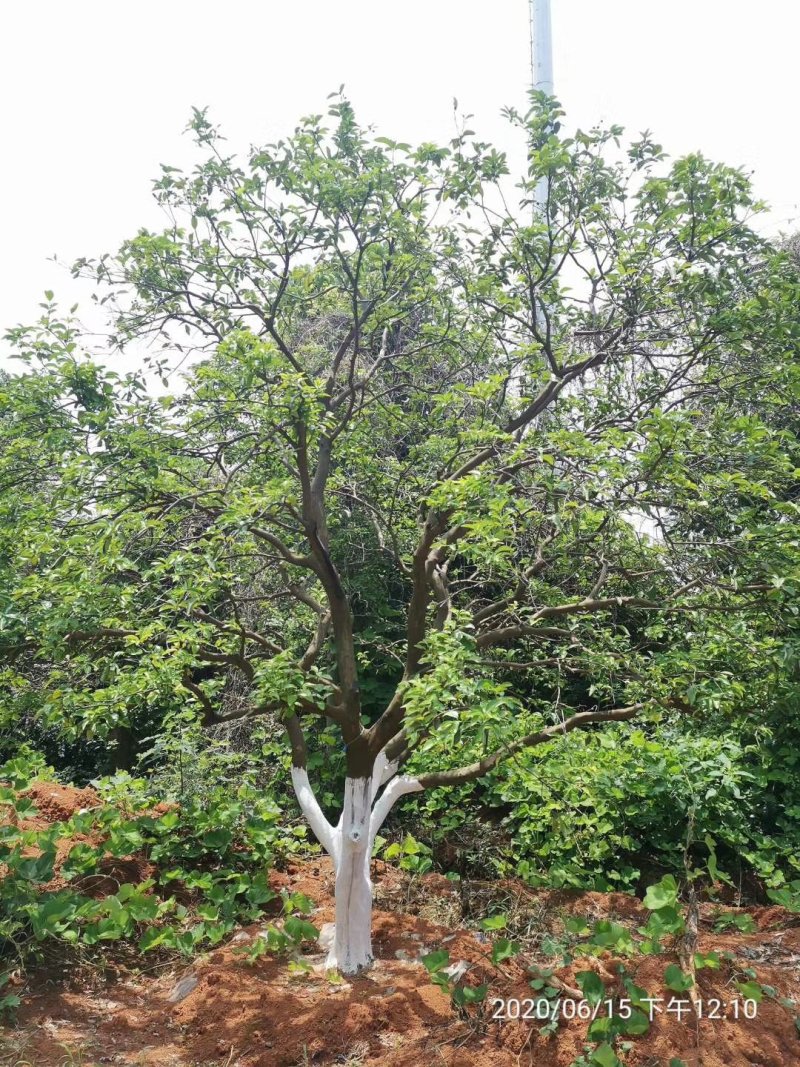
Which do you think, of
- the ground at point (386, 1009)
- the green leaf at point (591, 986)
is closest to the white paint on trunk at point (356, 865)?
the ground at point (386, 1009)

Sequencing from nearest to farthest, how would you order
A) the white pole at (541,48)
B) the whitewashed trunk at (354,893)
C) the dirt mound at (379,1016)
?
the dirt mound at (379,1016) < the whitewashed trunk at (354,893) < the white pole at (541,48)

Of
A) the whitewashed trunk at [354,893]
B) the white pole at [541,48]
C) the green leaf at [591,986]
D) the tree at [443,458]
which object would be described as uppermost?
the white pole at [541,48]

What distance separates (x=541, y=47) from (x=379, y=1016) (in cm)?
867

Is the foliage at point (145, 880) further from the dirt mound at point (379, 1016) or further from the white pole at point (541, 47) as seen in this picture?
the white pole at point (541, 47)

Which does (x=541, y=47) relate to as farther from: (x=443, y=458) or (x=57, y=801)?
A: (x=57, y=801)

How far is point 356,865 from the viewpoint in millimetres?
4250

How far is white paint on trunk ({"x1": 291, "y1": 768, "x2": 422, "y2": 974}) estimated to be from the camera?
4.18 meters

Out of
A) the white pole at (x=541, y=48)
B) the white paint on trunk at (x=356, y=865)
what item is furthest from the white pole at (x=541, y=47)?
the white paint on trunk at (x=356, y=865)

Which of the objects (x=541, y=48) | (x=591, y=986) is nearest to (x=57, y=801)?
(x=591, y=986)

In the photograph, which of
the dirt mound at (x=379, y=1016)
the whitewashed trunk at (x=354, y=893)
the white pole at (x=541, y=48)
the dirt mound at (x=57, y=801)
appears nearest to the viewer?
the dirt mound at (x=379, y=1016)

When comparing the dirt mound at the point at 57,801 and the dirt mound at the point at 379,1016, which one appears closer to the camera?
the dirt mound at the point at 379,1016

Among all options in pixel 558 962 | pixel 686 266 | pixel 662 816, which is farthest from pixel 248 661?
pixel 686 266

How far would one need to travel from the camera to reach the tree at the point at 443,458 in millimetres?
3627

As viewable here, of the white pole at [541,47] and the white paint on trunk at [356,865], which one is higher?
the white pole at [541,47]
